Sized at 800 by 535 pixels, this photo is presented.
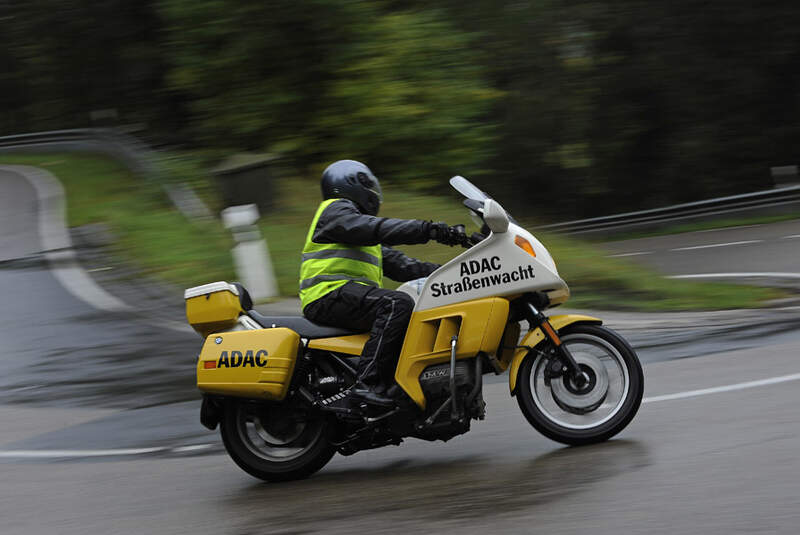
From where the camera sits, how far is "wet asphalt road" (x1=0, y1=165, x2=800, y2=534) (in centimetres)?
489

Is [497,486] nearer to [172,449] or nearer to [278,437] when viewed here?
[278,437]

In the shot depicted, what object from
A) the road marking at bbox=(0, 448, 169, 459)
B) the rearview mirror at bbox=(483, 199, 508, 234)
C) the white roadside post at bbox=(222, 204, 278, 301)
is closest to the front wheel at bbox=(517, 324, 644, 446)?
the rearview mirror at bbox=(483, 199, 508, 234)

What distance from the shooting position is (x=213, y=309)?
6.11 metres

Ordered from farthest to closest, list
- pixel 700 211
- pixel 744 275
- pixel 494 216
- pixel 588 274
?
pixel 700 211
pixel 744 275
pixel 588 274
pixel 494 216

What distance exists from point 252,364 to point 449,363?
3.57ft

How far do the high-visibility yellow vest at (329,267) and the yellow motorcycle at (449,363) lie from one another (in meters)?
0.21

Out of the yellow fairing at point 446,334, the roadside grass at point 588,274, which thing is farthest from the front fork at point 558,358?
the roadside grass at point 588,274

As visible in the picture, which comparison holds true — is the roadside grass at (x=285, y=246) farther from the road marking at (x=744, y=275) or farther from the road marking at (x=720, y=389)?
the road marking at (x=720, y=389)

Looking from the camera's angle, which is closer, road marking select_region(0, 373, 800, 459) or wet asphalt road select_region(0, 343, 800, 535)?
wet asphalt road select_region(0, 343, 800, 535)

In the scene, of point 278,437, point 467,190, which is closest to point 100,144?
point 278,437

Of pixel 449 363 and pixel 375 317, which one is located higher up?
pixel 375 317

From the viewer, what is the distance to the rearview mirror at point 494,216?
5699 mm

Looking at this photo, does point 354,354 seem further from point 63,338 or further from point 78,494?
point 63,338

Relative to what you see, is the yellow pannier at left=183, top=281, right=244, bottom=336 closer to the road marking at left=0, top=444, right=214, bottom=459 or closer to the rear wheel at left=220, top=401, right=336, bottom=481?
the rear wheel at left=220, top=401, right=336, bottom=481
